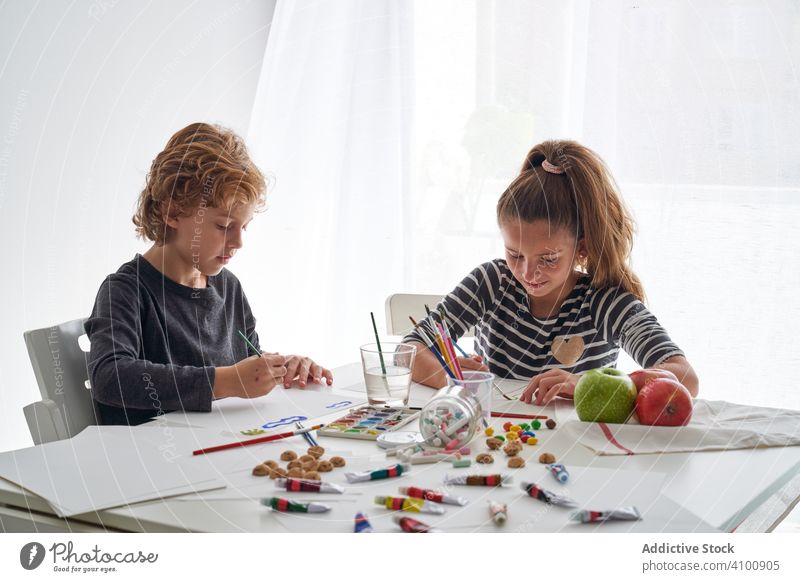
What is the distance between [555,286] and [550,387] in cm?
36

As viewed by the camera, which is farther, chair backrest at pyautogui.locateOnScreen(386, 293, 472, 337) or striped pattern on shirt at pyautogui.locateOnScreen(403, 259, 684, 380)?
chair backrest at pyautogui.locateOnScreen(386, 293, 472, 337)

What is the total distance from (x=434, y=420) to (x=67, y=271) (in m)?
1.37

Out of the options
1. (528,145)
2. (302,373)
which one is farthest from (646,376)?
(528,145)

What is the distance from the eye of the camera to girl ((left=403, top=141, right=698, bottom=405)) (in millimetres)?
1520

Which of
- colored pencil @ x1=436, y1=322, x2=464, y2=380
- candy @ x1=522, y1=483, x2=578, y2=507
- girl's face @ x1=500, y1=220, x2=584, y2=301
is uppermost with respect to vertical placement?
girl's face @ x1=500, y1=220, x2=584, y2=301

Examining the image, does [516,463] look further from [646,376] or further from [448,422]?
[646,376]

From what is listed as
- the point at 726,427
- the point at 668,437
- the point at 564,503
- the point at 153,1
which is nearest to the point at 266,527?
the point at 564,503

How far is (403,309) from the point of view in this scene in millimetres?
1954

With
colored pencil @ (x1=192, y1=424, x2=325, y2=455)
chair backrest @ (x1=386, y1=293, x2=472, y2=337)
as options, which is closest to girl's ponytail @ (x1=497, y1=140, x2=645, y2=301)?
chair backrest @ (x1=386, y1=293, x2=472, y2=337)

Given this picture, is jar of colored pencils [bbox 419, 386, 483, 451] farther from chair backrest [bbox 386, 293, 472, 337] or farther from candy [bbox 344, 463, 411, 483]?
chair backrest [bbox 386, 293, 472, 337]

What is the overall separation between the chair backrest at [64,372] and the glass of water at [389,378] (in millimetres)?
498

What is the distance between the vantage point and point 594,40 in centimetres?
235

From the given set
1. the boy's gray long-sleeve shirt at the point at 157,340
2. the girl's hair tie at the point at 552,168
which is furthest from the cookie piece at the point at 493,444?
the girl's hair tie at the point at 552,168

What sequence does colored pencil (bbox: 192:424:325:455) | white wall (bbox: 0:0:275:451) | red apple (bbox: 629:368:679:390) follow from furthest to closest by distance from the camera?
white wall (bbox: 0:0:275:451) → red apple (bbox: 629:368:679:390) → colored pencil (bbox: 192:424:325:455)
